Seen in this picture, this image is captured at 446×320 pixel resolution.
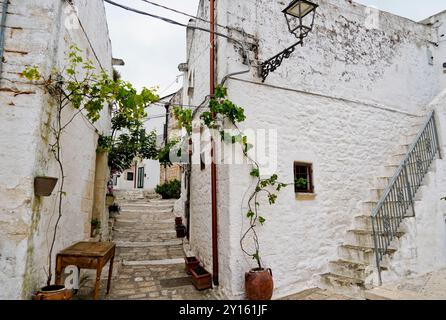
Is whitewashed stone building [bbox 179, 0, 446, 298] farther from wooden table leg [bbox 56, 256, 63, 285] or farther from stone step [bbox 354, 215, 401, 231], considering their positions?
wooden table leg [bbox 56, 256, 63, 285]

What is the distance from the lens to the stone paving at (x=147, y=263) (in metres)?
4.63

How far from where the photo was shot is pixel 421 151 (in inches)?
231

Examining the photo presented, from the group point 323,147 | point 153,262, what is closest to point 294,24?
point 323,147

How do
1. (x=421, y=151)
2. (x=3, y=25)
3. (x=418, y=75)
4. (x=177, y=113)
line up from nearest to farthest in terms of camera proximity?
1. (x=3, y=25)
2. (x=177, y=113)
3. (x=421, y=151)
4. (x=418, y=75)

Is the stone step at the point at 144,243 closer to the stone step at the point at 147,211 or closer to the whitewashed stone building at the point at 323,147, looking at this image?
the whitewashed stone building at the point at 323,147

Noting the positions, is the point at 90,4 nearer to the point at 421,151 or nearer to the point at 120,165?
the point at 120,165

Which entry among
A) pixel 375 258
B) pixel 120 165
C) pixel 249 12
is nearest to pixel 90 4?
pixel 249 12

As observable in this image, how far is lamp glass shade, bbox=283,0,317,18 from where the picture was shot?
4.00 meters

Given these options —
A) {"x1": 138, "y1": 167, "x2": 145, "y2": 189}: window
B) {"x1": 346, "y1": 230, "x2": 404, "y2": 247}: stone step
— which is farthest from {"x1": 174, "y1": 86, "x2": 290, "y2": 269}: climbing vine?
{"x1": 138, "y1": 167, "x2": 145, "y2": 189}: window

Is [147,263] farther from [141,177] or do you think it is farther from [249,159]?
[141,177]

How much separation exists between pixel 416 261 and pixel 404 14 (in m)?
6.64

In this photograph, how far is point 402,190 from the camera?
17.1 feet

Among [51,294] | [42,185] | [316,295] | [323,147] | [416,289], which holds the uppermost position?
[323,147]

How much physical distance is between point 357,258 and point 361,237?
451 mm
